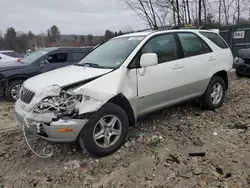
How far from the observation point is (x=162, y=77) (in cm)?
419

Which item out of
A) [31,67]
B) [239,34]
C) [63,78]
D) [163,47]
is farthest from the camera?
[239,34]

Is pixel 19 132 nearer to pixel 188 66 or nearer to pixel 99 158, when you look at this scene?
pixel 99 158

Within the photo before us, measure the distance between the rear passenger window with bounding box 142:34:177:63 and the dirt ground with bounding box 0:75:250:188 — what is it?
3.99 ft

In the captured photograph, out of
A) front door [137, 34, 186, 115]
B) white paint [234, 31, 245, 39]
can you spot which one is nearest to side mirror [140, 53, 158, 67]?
front door [137, 34, 186, 115]

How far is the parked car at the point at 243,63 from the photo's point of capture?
→ 26.8ft

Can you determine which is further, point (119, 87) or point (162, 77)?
point (162, 77)

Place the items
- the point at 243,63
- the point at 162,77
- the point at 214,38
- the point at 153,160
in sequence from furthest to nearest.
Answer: the point at 243,63, the point at 214,38, the point at 162,77, the point at 153,160

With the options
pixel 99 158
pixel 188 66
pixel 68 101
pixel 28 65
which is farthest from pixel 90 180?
pixel 28 65

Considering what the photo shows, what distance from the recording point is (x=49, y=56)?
7980 mm

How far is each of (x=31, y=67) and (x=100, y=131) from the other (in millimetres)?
4941

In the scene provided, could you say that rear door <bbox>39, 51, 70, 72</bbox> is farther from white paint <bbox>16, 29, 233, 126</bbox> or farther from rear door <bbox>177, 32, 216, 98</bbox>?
rear door <bbox>177, 32, 216, 98</bbox>

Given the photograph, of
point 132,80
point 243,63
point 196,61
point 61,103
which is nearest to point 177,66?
point 196,61

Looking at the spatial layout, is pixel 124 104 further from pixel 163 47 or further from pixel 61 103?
pixel 163 47

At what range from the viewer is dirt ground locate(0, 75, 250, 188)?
3049mm
